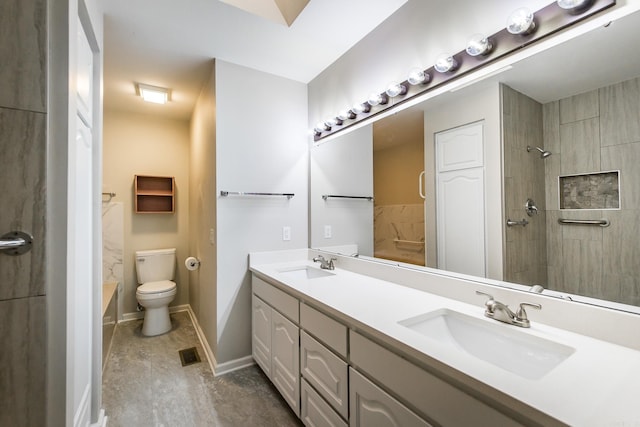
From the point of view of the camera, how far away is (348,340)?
1.18 metres

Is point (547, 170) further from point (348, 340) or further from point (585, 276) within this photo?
point (348, 340)

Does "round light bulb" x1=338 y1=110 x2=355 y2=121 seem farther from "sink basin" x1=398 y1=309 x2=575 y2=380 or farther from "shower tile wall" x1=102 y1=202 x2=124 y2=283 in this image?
"shower tile wall" x1=102 y1=202 x2=124 y2=283

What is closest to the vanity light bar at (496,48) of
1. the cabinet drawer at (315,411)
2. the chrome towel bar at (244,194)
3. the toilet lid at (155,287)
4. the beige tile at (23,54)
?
the chrome towel bar at (244,194)

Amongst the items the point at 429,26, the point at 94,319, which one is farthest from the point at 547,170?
the point at 94,319

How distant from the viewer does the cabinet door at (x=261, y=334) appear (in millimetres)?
1953

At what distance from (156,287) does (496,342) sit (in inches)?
120

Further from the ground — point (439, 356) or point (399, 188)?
point (399, 188)

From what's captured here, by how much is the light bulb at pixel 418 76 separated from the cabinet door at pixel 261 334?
1.67 m

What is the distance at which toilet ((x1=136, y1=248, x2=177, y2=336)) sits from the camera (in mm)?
2844

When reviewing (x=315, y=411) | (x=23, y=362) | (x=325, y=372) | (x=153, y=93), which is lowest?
(x=315, y=411)

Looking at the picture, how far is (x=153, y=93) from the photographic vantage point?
275 centimetres

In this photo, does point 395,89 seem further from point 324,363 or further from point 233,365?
point 233,365

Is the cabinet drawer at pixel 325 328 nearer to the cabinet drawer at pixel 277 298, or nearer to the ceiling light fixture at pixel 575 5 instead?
the cabinet drawer at pixel 277 298

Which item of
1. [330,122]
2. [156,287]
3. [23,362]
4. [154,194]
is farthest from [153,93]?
[23,362]
